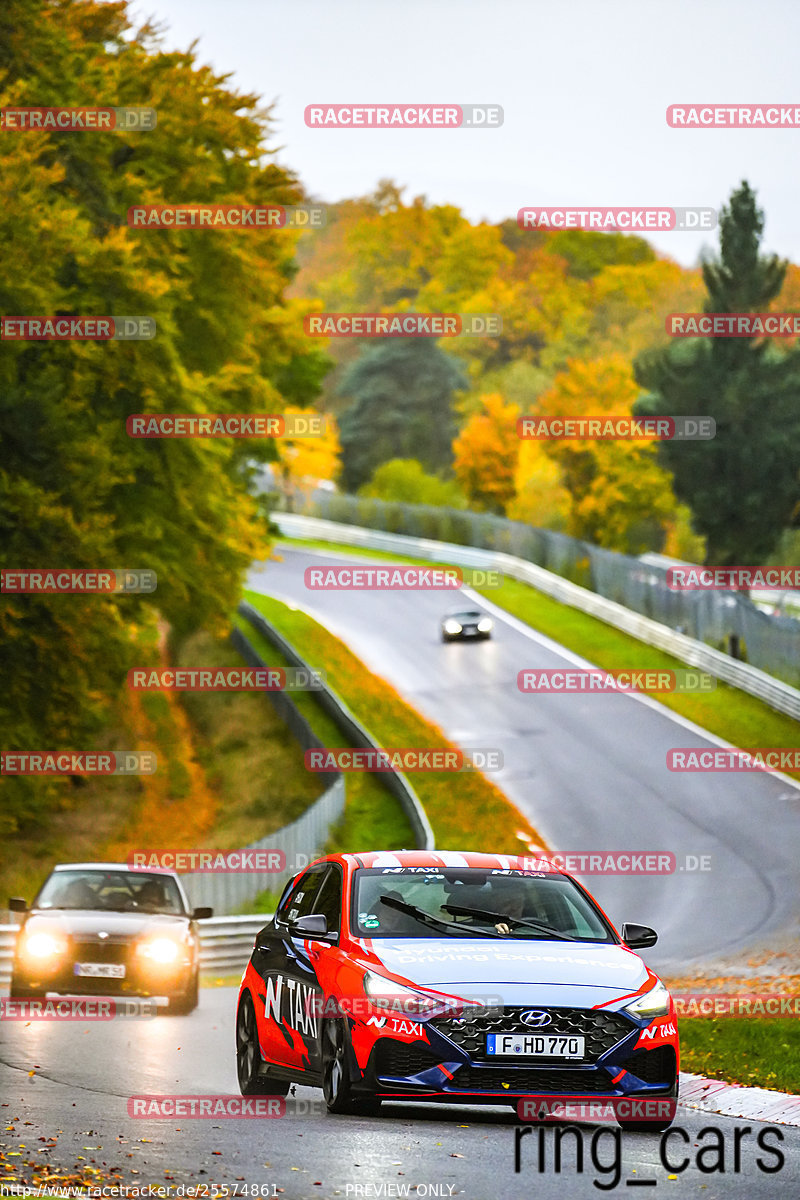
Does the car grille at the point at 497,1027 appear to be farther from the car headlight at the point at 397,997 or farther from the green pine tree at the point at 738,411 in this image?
the green pine tree at the point at 738,411

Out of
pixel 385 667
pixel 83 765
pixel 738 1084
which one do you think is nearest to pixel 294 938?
pixel 738 1084

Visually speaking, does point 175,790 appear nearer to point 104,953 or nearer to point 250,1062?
point 104,953

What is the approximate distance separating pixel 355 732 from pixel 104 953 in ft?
82.3

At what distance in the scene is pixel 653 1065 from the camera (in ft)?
31.7

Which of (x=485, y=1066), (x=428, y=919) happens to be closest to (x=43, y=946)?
(x=428, y=919)

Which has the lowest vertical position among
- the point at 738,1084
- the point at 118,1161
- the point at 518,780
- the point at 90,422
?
the point at 518,780

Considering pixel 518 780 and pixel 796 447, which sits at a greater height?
pixel 796 447

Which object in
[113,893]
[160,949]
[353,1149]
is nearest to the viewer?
[353,1149]

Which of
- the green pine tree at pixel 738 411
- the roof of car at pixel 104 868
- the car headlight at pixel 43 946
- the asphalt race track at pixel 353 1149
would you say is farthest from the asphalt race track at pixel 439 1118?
the green pine tree at pixel 738 411

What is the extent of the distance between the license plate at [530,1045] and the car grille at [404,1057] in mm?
298

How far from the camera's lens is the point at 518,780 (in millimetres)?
42188

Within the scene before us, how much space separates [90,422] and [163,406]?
4.73 ft

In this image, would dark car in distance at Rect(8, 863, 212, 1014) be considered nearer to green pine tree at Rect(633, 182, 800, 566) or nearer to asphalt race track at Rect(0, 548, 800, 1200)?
asphalt race track at Rect(0, 548, 800, 1200)

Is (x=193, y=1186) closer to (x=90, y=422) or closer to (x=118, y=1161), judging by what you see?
(x=118, y=1161)
